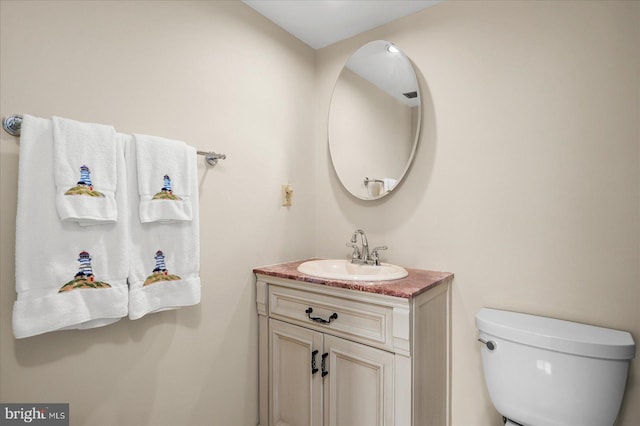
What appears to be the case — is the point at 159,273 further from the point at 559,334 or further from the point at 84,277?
the point at 559,334

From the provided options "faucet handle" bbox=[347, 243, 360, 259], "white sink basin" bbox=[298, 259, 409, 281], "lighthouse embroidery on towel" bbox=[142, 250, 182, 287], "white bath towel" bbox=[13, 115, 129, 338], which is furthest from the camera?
"faucet handle" bbox=[347, 243, 360, 259]

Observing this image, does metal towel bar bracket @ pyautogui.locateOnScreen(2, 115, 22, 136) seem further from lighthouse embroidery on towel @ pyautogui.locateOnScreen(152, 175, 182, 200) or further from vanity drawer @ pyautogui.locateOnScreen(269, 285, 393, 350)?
vanity drawer @ pyautogui.locateOnScreen(269, 285, 393, 350)

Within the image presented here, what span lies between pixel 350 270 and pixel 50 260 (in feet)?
4.18

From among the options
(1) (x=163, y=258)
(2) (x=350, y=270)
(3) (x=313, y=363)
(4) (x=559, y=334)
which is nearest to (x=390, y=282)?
(2) (x=350, y=270)

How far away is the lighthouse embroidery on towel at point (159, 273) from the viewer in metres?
1.18

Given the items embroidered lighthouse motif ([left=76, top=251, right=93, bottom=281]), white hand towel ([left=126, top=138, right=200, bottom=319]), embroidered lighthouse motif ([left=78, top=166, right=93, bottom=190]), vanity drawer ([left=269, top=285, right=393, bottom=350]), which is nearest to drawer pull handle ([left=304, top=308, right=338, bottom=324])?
vanity drawer ([left=269, top=285, right=393, bottom=350])

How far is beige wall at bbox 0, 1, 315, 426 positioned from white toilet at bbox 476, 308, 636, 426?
3.77 ft

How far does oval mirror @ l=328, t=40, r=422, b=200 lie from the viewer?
67.2 inches

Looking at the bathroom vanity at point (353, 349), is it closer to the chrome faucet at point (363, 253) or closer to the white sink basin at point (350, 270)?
the white sink basin at point (350, 270)

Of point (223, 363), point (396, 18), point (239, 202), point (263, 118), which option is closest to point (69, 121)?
point (239, 202)

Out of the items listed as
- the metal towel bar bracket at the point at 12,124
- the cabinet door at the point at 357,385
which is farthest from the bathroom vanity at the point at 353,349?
the metal towel bar bracket at the point at 12,124

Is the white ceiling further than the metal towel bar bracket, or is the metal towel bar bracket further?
the white ceiling

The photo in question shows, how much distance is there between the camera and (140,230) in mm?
1172
